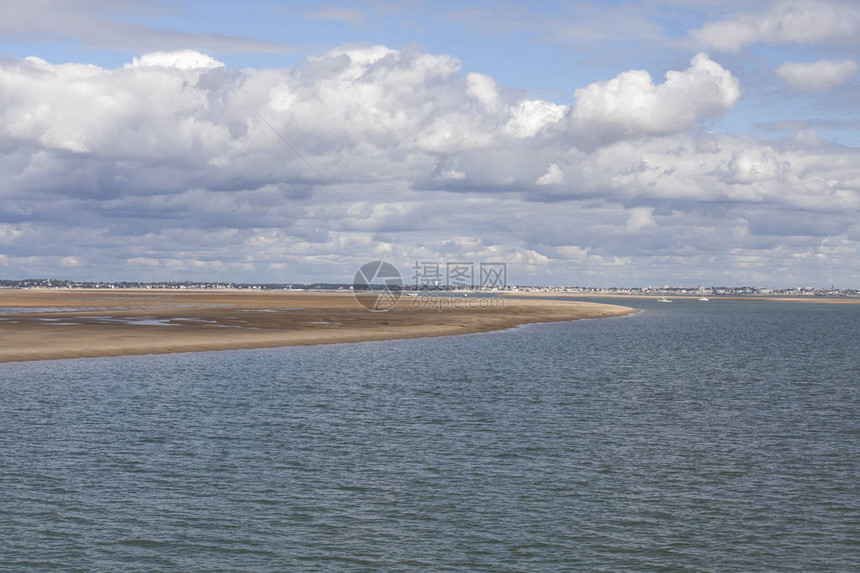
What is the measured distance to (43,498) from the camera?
23031mm

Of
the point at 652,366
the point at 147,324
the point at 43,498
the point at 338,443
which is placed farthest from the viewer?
the point at 147,324

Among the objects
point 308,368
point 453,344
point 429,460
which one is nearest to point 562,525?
point 429,460

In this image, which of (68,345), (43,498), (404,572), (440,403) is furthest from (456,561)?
(68,345)

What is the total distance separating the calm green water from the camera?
63.8ft

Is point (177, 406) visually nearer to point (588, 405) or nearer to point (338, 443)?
point (338, 443)

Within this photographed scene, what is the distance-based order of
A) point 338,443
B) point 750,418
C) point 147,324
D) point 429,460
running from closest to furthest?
1. point 429,460
2. point 338,443
3. point 750,418
4. point 147,324

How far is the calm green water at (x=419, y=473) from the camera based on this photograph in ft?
63.8

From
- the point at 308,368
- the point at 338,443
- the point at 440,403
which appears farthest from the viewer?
the point at 308,368

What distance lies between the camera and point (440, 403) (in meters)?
42.1

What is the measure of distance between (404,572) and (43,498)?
1218 centimetres

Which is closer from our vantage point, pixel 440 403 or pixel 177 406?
Answer: pixel 177 406

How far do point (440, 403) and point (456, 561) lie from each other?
76.2 feet

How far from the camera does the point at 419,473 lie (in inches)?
1056

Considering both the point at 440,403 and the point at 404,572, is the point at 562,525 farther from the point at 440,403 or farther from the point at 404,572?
the point at 440,403
